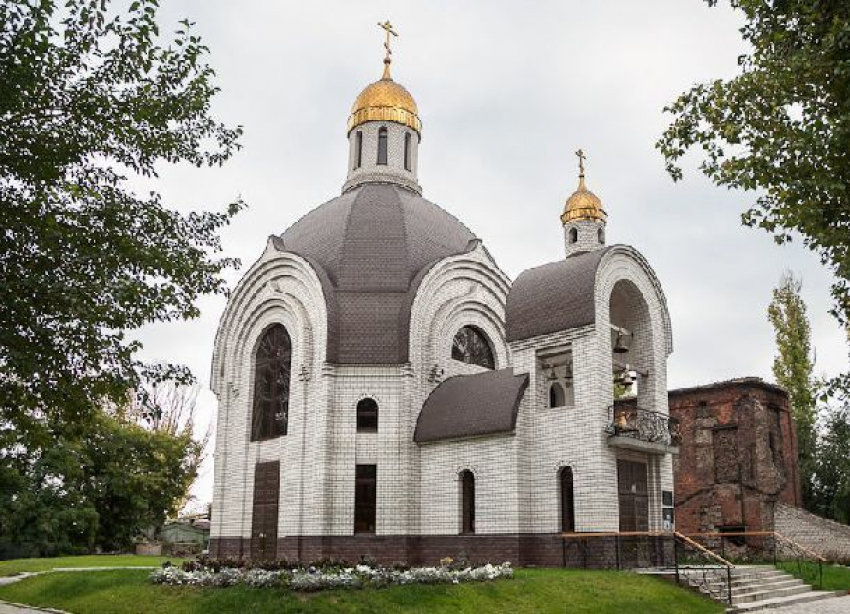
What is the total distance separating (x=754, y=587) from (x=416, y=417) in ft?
27.1

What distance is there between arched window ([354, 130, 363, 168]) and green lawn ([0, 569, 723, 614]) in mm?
14577

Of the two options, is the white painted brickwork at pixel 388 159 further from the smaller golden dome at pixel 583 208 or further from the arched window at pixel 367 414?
the arched window at pixel 367 414

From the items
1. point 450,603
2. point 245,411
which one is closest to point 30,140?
point 450,603

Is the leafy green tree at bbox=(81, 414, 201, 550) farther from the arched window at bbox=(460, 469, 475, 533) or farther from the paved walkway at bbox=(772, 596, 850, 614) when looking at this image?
the paved walkway at bbox=(772, 596, 850, 614)

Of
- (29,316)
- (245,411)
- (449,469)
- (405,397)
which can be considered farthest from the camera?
(245,411)

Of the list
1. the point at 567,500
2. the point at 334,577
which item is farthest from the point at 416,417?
the point at 334,577

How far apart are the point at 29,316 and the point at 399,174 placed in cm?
1691

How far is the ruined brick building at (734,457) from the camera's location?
962 inches

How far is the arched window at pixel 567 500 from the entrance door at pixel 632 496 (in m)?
0.99

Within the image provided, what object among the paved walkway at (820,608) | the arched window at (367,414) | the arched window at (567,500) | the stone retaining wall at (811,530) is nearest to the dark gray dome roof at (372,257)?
the arched window at (367,414)

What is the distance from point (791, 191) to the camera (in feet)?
33.7

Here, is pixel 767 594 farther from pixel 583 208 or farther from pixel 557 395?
pixel 583 208

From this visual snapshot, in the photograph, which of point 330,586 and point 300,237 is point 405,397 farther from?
point 330,586

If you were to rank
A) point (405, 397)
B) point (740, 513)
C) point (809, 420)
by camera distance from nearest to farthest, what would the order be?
1. point (405, 397)
2. point (740, 513)
3. point (809, 420)
